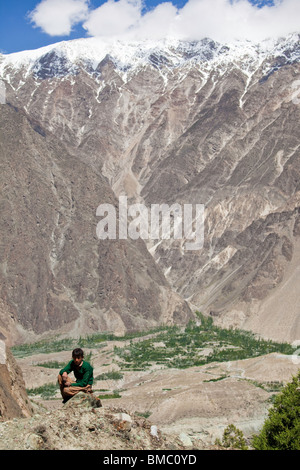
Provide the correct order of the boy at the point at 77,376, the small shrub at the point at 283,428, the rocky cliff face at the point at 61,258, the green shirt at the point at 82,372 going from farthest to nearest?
the rocky cliff face at the point at 61,258
the small shrub at the point at 283,428
the green shirt at the point at 82,372
the boy at the point at 77,376

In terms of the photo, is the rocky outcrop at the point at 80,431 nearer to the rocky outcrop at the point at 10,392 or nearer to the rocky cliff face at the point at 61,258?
the rocky outcrop at the point at 10,392

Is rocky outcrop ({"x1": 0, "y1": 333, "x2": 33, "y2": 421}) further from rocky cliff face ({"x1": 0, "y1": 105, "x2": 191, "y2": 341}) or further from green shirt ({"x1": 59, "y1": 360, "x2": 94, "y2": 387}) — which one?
rocky cliff face ({"x1": 0, "y1": 105, "x2": 191, "y2": 341})

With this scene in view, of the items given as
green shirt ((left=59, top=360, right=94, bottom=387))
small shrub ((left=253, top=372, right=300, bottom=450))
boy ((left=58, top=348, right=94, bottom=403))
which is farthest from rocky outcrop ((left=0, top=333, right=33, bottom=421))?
small shrub ((left=253, top=372, right=300, bottom=450))

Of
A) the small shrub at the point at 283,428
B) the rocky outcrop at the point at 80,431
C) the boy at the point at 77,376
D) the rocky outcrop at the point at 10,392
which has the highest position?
the boy at the point at 77,376

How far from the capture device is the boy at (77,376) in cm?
1872

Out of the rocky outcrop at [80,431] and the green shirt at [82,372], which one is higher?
the green shirt at [82,372]

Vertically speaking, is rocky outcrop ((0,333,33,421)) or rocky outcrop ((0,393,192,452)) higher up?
rocky outcrop ((0,393,192,452))

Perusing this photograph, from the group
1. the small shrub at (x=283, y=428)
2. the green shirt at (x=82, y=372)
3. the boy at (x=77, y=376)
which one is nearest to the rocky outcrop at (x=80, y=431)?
the boy at (x=77, y=376)

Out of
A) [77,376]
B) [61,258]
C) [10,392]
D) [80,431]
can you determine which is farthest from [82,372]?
[61,258]

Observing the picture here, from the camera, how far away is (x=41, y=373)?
315 ft

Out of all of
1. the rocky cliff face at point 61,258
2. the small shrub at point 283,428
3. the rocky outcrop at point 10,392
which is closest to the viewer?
the rocky outcrop at point 10,392

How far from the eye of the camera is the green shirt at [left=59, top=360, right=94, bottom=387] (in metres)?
18.9

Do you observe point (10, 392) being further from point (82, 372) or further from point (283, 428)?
point (82, 372)

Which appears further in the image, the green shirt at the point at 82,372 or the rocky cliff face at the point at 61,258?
the rocky cliff face at the point at 61,258
